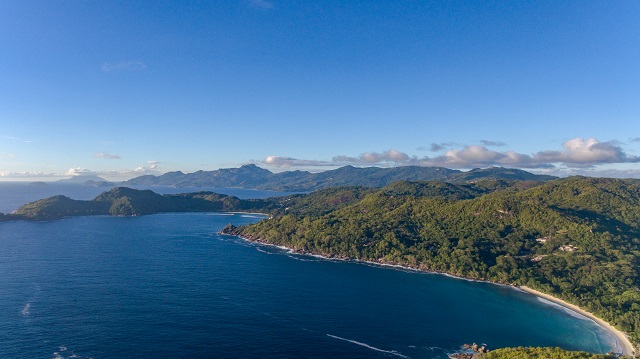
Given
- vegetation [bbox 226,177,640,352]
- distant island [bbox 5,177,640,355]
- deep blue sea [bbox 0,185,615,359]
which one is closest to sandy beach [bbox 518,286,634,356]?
distant island [bbox 5,177,640,355]

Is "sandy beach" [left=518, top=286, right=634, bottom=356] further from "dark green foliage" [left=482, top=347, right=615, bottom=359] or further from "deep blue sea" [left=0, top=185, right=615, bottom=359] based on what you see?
"dark green foliage" [left=482, top=347, right=615, bottom=359]

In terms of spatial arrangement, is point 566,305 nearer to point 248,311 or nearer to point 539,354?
point 539,354

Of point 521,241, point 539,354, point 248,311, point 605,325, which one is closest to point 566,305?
point 605,325

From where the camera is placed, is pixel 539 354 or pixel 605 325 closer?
pixel 539 354

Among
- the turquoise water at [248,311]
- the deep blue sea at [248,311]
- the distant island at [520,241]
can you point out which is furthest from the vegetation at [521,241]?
the turquoise water at [248,311]

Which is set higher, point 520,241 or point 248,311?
point 520,241

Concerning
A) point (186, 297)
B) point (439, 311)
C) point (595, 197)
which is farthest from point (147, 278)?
point (595, 197)

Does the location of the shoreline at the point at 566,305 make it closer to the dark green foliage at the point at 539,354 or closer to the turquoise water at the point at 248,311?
the turquoise water at the point at 248,311

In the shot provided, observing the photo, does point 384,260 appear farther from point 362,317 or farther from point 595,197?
point 595,197
